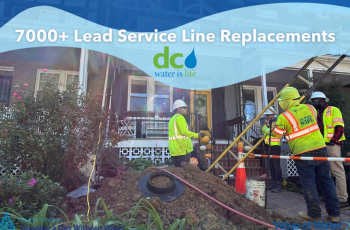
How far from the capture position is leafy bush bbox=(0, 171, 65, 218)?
7.87ft

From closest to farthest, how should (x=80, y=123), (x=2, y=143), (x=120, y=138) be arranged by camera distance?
1. (x=2, y=143)
2. (x=80, y=123)
3. (x=120, y=138)

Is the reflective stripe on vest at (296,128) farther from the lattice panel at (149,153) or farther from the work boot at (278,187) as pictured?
the lattice panel at (149,153)

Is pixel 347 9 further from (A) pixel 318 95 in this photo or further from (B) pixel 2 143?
(B) pixel 2 143

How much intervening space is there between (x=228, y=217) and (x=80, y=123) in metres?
2.74

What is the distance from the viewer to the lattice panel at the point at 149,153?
6.93 metres

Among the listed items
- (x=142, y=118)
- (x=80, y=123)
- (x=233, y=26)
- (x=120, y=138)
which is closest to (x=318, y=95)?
(x=120, y=138)

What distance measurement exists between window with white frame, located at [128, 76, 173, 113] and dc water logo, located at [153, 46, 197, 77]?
0.72 metres

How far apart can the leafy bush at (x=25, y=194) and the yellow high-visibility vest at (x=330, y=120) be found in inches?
190

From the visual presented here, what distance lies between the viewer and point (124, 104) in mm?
9695

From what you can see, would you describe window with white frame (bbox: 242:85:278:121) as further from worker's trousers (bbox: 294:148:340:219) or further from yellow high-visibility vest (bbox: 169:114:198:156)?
worker's trousers (bbox: 294:148:340:219)

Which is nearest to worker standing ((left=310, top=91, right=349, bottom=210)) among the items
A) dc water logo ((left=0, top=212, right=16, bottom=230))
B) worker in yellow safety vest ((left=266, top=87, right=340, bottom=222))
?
worker in yellow safety vest ((left=266, top=87, right=340, bottom=222))

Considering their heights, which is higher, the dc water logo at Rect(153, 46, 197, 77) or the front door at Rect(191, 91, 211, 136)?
the dc water logo at Rect(153, 46, 197, 77)

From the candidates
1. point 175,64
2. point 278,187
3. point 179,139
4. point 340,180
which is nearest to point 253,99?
point 175,64

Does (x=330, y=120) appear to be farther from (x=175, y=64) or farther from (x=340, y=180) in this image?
(x=175, y=64)
